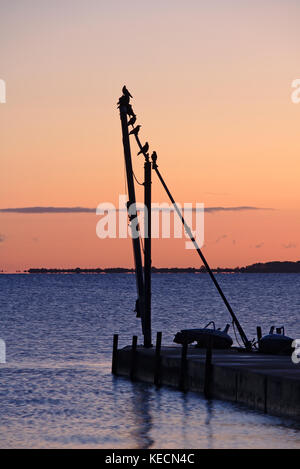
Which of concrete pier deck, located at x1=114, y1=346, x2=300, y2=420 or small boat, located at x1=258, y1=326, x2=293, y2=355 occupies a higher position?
small boat, located at x1=258, y1=326, x2=293, y2=355

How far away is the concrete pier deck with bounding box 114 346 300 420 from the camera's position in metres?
30.0

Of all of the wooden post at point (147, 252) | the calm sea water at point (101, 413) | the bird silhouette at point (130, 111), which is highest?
the bird silhouette at point (130, 111)

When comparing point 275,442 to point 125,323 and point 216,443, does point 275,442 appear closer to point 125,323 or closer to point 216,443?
point 216,443

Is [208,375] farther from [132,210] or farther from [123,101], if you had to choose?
[123,101]

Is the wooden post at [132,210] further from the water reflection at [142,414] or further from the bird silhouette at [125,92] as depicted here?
the water reflection at [142,414]

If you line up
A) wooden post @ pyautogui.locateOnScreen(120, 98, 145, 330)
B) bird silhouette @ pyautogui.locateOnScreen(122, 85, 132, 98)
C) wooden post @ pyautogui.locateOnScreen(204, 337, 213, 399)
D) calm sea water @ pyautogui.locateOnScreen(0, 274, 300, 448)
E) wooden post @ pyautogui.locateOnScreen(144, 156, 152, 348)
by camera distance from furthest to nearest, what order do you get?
bird silhouette @ pyautogui.locateOnScreen(122, 85, 132, 98), wooden post @ pyautogui.locateOnScreen(120, 98, 145, 330), wooden post @ pyautogui.locateOnScreen(144, 156, 152, 348), wooden post @ pyautogui.locateOnScreen(204, 337, 213, 399), calm sea water @ pyautogui.locateOnScreen(0, 274, 300, 448)

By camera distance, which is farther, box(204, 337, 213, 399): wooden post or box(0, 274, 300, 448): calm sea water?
box(204, 337, 213, 399): wooden post

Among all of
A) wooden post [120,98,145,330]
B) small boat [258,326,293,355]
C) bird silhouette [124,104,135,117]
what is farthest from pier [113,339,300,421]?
bird silhouette [124,104,135,117]

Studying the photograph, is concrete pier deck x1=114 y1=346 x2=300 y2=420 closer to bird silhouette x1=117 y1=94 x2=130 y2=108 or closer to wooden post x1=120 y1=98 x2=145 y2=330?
wooden post x1=120 y1=98 x2=145 y2=330

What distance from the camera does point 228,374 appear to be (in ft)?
112

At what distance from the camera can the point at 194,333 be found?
159 feet

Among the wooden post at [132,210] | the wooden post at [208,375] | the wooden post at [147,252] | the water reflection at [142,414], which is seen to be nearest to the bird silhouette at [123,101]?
the wooden post at [132,210]

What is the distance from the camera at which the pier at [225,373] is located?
30081 mm
